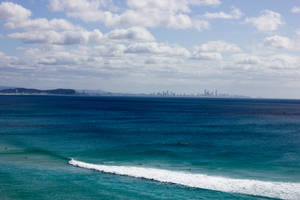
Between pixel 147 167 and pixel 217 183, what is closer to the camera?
pixel 217 183

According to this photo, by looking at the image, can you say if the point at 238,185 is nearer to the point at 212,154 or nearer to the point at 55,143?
the point at 212,154

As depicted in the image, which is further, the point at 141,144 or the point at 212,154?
the point at 141,144

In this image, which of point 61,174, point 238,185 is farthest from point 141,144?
point 238,185

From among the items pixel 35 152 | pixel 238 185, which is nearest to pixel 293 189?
pixel 238 185

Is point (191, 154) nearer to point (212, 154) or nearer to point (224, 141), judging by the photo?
point (212, 154)

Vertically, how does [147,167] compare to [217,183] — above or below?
below

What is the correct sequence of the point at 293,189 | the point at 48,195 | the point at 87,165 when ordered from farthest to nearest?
the point at 87,165, the point at 293,189, the point at 48,195

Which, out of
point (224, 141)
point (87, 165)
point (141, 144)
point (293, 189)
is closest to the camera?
point (293, 189)
